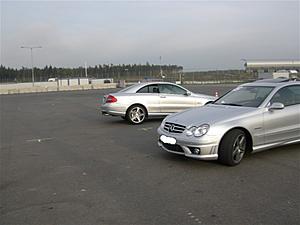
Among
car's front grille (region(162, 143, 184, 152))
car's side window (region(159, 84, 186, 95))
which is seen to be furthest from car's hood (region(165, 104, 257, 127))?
car's side window (region(159, 84, 186, 95))

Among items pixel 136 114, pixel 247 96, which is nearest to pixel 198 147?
pixel 247 96

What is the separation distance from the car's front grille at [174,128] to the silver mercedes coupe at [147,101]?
5.23 metres

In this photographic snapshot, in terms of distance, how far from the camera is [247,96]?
7.07 m

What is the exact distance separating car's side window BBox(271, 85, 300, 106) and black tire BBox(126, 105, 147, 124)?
5.62 m

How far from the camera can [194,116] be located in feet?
20.9

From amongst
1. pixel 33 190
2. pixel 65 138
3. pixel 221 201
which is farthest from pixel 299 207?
pixel 65 138

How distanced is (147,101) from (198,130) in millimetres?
6020

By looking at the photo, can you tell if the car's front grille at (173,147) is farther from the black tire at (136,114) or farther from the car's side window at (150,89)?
the car's side window at (150,89)

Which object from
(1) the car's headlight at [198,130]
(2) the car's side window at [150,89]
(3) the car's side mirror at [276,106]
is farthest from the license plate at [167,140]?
(2) the car's side window at [150,89]

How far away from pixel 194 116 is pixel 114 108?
18.5 ft

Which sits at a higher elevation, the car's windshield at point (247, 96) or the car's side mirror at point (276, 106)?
the car's windshield at point (247, 96)

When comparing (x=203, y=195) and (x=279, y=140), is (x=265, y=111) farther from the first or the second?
(x=203, y=195)

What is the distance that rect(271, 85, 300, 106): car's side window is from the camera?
267 inches

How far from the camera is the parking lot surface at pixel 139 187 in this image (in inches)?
160
